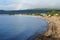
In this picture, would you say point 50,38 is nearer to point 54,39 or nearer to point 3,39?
point 54,39

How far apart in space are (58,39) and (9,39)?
7.86 m

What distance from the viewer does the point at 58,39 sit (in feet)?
81.9

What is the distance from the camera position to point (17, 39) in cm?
2891

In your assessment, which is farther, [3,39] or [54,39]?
[3,39]

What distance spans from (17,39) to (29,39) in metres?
2.21

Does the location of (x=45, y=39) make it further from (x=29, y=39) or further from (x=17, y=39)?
(x=17, y=39)

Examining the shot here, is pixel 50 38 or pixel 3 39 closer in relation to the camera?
A: pixel 50 38

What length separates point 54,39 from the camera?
83.1 ft

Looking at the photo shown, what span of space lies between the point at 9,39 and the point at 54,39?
7.26m

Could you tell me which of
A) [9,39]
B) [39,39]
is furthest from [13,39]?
[39,39]

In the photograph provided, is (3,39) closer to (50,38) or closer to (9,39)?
(9,39)

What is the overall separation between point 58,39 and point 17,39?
678 centimetres

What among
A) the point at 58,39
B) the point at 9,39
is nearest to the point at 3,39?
the point at 9,39

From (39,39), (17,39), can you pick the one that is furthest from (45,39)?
(17,39)
